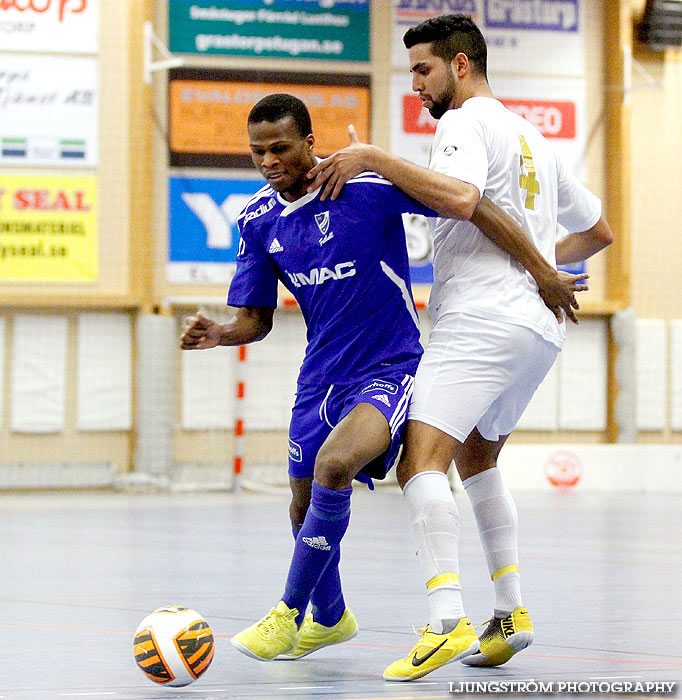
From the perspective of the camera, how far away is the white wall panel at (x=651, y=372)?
17141 mm

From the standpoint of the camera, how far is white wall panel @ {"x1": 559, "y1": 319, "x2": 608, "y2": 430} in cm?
1694

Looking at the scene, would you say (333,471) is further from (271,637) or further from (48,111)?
(48,111)

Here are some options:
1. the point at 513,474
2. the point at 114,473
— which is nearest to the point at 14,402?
the point at 114,473

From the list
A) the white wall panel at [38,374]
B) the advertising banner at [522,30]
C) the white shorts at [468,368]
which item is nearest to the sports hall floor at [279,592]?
the white shorts at [468,368]

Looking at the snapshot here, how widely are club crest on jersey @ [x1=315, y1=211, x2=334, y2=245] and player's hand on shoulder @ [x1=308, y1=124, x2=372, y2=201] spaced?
54 millimetres

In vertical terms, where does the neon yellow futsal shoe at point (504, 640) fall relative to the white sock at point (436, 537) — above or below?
below

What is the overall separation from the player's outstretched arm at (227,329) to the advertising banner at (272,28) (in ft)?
38.8

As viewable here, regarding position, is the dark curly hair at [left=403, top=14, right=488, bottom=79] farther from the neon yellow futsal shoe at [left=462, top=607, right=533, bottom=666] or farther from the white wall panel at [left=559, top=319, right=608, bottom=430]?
the white wall panel at [left=559, top=319, right=608, bottom=430]

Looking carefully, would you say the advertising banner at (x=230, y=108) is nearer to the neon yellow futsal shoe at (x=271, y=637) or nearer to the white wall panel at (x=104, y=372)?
the white wall panel at (x=104, y=372)

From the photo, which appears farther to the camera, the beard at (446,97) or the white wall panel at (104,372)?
the white wall panel at (104,372)

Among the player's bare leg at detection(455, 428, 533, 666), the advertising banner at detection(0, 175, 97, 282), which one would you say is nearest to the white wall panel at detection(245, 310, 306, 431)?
the advertising banner at detection(0, 175, 97, 282)

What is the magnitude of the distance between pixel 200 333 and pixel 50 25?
39.1 ft

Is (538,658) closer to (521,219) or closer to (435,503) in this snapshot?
(435,503)

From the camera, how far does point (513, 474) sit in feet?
49.9
